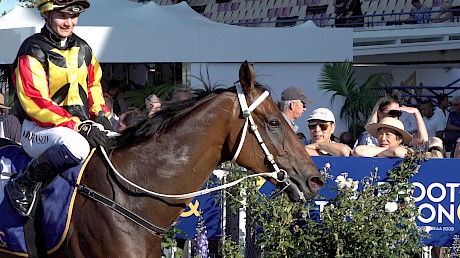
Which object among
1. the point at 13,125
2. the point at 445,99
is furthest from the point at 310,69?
the point at 13,125

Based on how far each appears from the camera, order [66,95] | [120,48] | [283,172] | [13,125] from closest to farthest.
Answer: [283,172], [66,95], [13,125], [120,48]

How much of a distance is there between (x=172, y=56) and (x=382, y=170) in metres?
6.69

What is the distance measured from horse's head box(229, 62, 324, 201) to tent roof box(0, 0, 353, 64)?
26.3 ft

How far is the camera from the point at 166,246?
7035 millimetres

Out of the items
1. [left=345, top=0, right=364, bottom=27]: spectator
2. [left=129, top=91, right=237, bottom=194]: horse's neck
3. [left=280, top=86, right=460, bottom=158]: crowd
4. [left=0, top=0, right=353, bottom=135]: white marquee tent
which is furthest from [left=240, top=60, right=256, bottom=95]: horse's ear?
[left=345, top=0, right=364, bottom=27]: spectator

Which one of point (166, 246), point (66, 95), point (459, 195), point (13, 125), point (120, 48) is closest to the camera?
point (66, 95)

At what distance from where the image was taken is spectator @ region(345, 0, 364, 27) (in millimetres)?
20500

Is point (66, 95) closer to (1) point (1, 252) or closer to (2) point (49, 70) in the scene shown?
Answer: (2) point (49, 70)

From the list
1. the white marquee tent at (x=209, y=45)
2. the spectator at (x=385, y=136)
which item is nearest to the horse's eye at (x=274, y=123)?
the spectator at (x=385, y=136)

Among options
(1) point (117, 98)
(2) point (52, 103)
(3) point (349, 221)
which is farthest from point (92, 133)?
(1) point (117, 98)

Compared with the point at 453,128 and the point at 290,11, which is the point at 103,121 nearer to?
the point at 453,128

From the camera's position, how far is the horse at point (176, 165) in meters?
4.71

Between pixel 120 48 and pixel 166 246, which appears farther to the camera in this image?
pixel 120 48

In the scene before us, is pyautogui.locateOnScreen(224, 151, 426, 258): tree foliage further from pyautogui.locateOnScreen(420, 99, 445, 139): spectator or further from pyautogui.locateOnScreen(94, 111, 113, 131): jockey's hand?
pyautogui.locateOnScreen(420, 99, 445, 139): spectator
